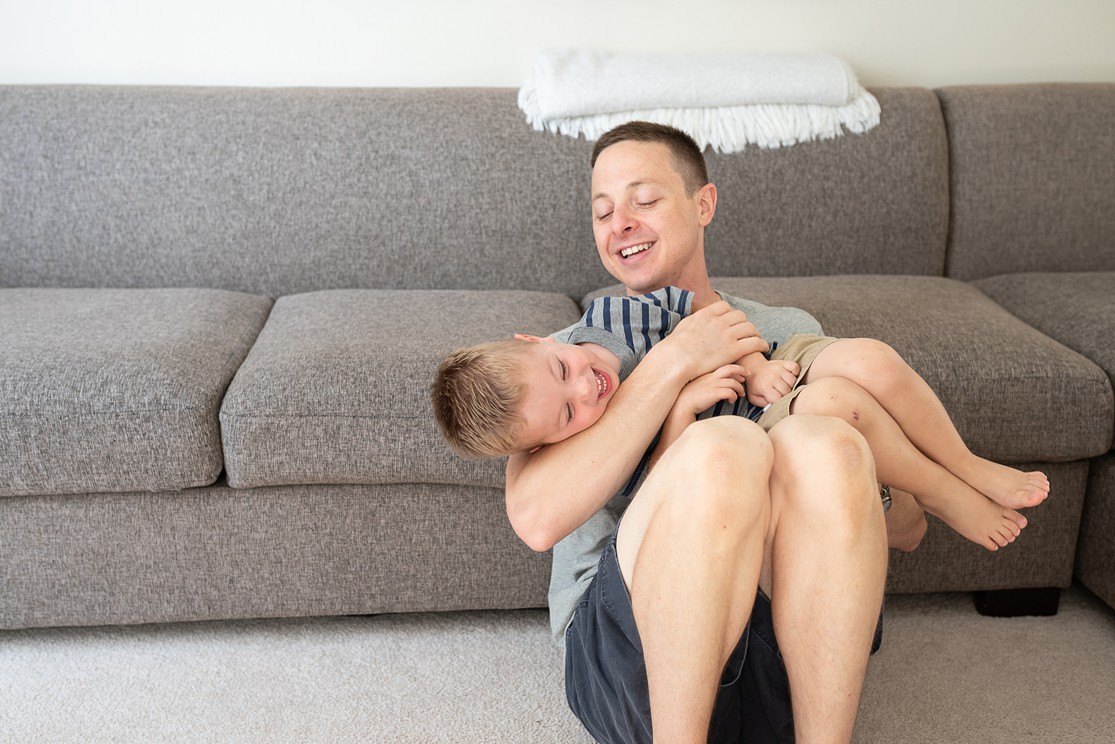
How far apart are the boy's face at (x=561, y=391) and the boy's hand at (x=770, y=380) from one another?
0.18 meters

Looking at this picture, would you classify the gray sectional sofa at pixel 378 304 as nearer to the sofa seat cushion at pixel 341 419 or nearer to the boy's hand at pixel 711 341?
the sofa seat cushion at pixel 341 419

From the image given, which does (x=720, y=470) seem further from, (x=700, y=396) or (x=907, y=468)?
(x=907, y=468)

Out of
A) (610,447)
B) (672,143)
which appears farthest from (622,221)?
(610,447)

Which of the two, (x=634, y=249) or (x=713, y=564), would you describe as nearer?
(x=713, y=564)

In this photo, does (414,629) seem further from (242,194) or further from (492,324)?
(242,194)

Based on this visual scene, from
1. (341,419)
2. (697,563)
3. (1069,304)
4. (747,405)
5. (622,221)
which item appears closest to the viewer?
(697,563)

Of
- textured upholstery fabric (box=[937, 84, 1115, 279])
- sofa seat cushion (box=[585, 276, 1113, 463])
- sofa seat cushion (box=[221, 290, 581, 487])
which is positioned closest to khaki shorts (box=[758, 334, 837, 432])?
sofa seat cushion (box=[585, 276, 1113, 463])

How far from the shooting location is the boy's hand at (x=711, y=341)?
4.19 feet

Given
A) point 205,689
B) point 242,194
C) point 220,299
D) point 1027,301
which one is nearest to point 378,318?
point 220,299

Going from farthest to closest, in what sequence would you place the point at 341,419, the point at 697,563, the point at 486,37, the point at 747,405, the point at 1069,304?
1. the point at 486,37
2. the point at 1069,304
3. the point at 341,419
4. the point at 747,405
5. the point at 697,563

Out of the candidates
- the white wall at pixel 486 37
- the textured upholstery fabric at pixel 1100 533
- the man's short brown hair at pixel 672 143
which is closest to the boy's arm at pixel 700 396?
the man's short brown hair at pixel 672 143

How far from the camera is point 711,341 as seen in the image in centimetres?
130

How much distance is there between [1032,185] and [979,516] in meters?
1.26

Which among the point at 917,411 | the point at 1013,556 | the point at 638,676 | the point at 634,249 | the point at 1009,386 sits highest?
the point at 634,249
